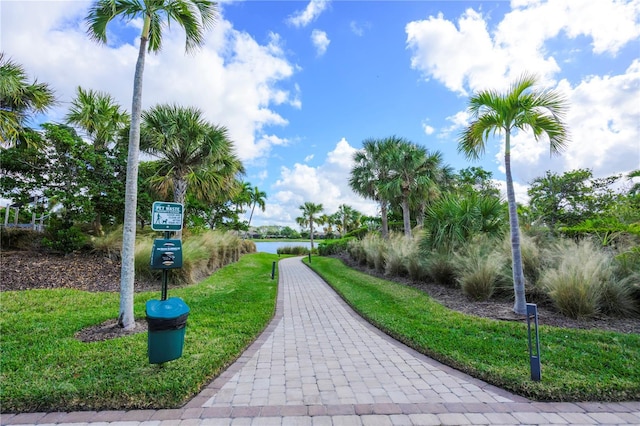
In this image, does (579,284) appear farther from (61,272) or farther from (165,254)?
(61,272)

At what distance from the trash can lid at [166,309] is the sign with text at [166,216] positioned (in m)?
1.11

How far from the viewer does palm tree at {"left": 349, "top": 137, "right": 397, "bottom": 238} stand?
759 inches

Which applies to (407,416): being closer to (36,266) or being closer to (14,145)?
(36,266)

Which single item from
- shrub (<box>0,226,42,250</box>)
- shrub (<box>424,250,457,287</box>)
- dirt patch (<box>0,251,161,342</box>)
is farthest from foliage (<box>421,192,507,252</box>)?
shrub (<box>0,226,42,250</box>)

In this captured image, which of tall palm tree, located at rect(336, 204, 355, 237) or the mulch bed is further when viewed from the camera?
tall palm tree, located at rect(336, 204, 355, 237)

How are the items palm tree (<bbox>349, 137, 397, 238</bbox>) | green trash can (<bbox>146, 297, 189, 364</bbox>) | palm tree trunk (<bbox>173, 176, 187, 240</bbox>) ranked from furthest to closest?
palm tree (<bbox>349, 137, 397, 238</bbox>) < palm tree trunk (<bbox>173, 176, 187, 240</bbox>) < green trash can (<bbox>146, 297, 189, 364</bbox>)

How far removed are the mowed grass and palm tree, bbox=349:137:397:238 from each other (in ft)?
47.5

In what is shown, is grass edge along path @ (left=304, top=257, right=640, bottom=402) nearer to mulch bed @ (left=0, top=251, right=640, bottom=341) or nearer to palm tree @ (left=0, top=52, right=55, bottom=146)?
mulch bed @ (left=0, top=251, right=640, bottom=341)

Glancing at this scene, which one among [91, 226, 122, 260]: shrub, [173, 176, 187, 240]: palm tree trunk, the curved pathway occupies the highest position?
[173, 176, 187, 240]: palm tree trunk

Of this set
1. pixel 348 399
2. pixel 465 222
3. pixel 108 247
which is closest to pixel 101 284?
pixel 108 247

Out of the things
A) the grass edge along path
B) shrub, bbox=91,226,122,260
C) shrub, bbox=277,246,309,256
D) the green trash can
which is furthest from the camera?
shrub, bbox=277,246,309,256

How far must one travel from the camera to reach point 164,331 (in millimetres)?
3172

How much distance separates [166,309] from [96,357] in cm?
140

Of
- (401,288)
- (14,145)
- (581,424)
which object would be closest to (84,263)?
(14,145)
